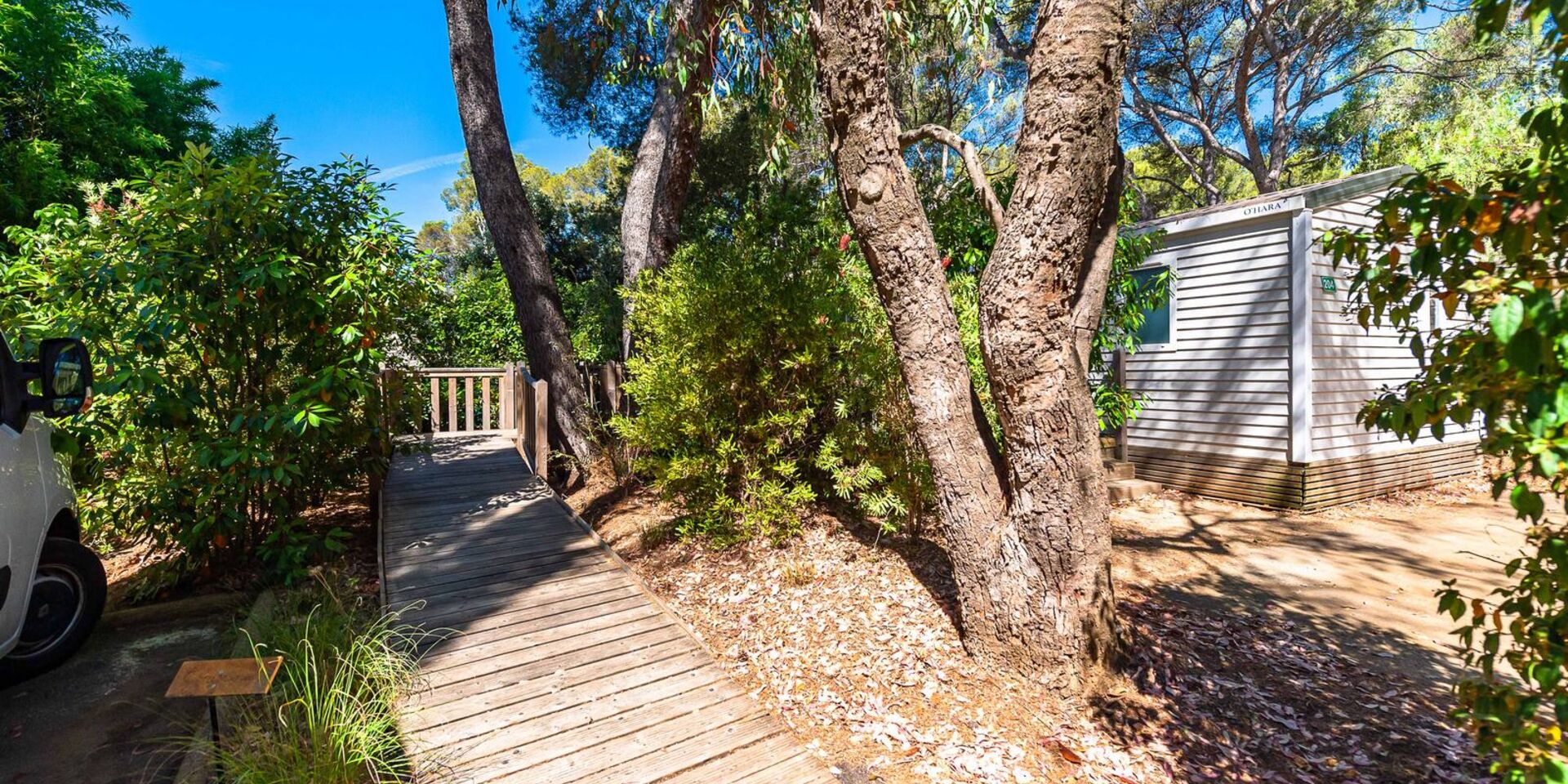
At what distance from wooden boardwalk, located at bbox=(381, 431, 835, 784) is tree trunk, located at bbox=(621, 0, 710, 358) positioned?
311 cm

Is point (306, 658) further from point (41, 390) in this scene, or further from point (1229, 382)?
point (1229, 382)

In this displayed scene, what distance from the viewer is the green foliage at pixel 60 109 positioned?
904 cm

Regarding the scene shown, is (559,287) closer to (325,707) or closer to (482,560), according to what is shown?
(482,560)

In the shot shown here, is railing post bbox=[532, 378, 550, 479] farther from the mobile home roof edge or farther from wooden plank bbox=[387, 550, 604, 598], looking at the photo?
the mobile home roof edge

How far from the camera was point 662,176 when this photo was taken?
7582mm

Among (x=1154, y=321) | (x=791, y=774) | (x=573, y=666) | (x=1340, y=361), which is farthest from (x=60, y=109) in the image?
(x=1340, y=361)

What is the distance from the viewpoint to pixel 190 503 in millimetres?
3926

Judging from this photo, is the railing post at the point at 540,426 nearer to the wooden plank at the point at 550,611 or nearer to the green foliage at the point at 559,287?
the green foliage at the point at 559,287

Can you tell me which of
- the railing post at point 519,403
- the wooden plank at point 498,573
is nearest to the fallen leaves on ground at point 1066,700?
the wooden plank at point 498,573

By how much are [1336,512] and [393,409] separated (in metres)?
Answer: 8.86

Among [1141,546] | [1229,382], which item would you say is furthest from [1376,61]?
[1141,546]

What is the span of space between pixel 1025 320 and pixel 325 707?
10.7 feet

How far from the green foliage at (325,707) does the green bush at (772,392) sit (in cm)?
208

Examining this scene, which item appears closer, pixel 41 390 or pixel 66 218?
pixel 41 390
